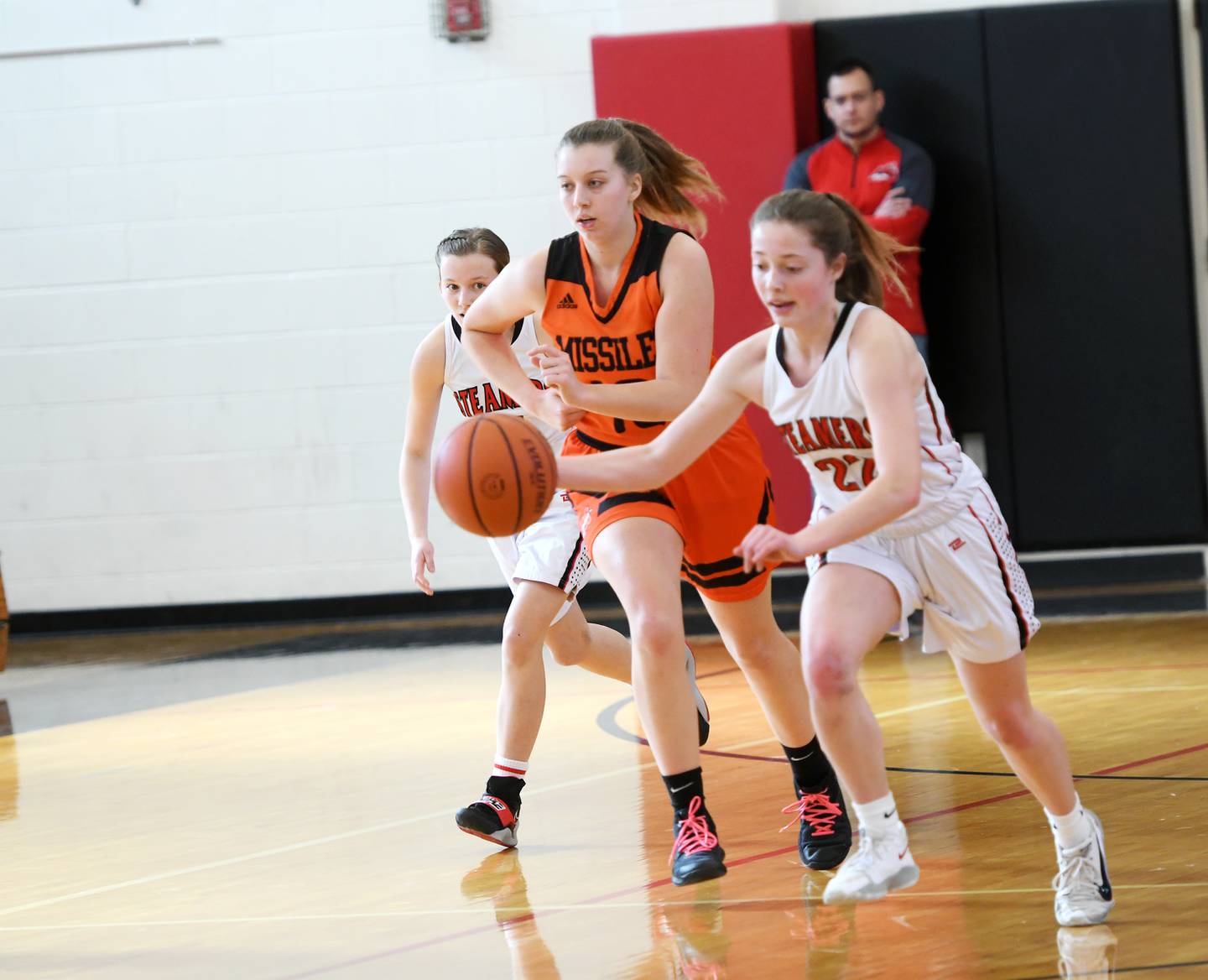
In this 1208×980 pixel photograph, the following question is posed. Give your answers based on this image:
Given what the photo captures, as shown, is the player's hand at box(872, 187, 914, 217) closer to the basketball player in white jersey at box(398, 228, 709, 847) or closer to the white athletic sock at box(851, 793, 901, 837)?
the basketball player in white jersey at box(398, 228, 709, 847)

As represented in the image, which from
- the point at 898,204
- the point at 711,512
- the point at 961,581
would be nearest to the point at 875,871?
the point at 961,581

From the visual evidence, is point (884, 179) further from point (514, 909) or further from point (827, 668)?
point (827, 668)

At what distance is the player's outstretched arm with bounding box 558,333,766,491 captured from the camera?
2.95m

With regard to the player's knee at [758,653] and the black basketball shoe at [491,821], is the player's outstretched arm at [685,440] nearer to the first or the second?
the player's knee at [758,653]

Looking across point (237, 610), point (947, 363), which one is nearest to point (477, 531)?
point (947, 363)

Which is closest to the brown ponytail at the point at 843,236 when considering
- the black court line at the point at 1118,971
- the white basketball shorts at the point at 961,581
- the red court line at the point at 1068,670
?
the white basketball shorts at the point at 961,581

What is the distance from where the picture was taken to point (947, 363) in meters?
7.60

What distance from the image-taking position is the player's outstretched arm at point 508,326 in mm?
3498

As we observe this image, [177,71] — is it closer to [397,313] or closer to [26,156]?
[26,156]

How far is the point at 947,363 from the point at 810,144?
1.15 meters

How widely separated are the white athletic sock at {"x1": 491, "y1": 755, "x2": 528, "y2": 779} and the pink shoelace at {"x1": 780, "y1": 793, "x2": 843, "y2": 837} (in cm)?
66

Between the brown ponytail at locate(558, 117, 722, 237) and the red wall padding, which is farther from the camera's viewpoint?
the red wall padding

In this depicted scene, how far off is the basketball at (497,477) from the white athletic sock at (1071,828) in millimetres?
1017

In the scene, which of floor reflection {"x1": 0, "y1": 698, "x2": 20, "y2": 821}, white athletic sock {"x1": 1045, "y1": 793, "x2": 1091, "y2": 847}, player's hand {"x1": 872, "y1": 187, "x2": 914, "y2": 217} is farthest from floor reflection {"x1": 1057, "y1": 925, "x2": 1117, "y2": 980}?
player's hand {"x1": 872, "y1": 187, "x2": 914, "y2": 217}
